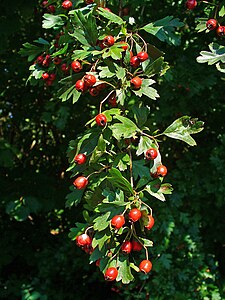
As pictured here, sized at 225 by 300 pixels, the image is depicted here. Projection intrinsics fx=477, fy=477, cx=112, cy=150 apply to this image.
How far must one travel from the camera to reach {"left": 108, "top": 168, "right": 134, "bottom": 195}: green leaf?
1355mm

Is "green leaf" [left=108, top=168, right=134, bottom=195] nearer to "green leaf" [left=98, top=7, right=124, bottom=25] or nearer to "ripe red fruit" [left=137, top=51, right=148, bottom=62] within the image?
"ripe red fruit" [left=137, top=51, right=148, bottom=62]

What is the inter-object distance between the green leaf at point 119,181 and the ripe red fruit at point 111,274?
0.23 m

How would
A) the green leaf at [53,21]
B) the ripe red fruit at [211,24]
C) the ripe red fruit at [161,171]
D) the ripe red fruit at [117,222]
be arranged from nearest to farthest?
the ripe red fruit at [117,222], the ripe red fruit at [161,171], the ripe red fruit at [211,24], the green leaf at [53,21]

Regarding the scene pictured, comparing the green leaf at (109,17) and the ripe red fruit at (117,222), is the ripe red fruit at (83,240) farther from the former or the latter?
the green leaf at (109,17)

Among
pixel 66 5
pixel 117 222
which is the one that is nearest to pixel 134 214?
pixel 117 222

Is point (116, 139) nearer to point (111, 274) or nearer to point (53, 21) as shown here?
point (111, 274)

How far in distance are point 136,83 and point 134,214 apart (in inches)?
16.2

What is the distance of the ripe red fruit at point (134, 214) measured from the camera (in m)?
1.35

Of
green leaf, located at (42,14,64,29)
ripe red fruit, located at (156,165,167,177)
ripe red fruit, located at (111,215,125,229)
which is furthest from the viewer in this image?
green leaf, located at (42,14,64,29)

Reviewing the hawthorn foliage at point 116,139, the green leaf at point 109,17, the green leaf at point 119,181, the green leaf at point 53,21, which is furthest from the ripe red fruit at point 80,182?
the green leaf at point 53,21

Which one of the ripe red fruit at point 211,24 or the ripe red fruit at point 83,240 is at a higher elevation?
the ripe red fruit at point 211,24

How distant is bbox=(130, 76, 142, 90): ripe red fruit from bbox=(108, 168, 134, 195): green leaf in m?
0.30

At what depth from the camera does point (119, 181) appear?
4.50 ft

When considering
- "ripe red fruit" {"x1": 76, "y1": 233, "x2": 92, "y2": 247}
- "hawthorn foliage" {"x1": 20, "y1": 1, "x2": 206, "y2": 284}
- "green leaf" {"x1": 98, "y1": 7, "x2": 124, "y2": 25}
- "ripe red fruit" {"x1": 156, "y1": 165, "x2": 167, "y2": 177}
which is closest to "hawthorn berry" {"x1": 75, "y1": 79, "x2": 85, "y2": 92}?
"hawthorn foliage" {"x1": 20, "y1": 1, "x2": 206, "y2": 284}
